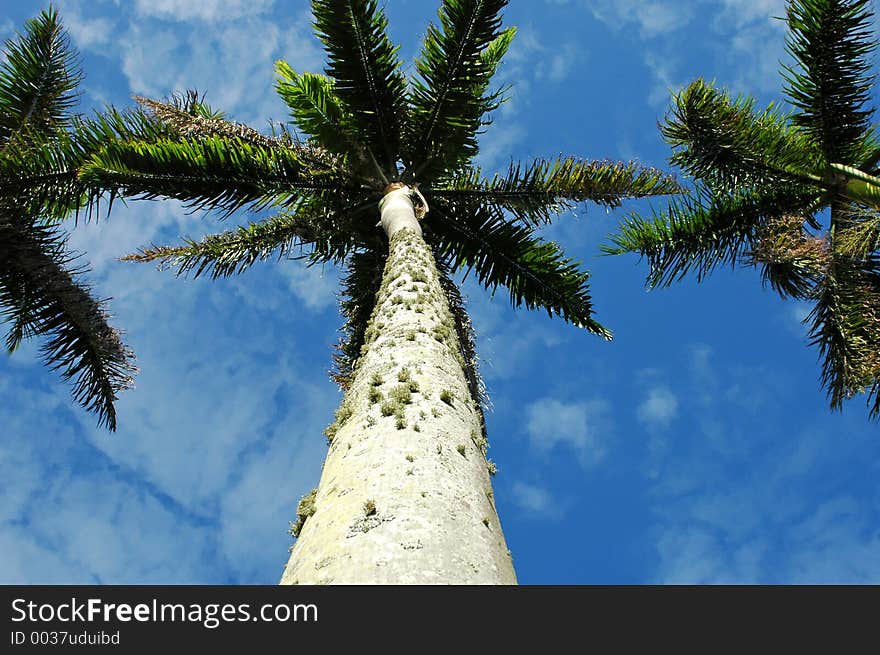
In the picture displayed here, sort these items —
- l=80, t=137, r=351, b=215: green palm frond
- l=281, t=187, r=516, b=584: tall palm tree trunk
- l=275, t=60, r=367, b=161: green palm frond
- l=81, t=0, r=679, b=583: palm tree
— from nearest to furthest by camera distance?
l=281, t=187, r=516, b=584: tall palm tree trunk < l=81, t=0, r=679, b=583: palm tree < l=80, t=137, r=351, b=215: green palm frond < l=275, t=60, r=367, b=161: green palm frond

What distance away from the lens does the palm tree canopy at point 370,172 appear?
9211 millimetres

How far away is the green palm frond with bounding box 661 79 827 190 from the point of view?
10805 millimetres

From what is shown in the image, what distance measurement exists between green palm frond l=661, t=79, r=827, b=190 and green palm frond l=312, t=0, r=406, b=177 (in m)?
4.64

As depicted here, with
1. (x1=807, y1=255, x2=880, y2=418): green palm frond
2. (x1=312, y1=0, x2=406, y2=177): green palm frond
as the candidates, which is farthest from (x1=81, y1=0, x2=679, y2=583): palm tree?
(x1=807, y1=255, x2=880, y2=418): green palm frond

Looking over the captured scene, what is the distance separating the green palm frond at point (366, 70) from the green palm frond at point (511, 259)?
4.61ft

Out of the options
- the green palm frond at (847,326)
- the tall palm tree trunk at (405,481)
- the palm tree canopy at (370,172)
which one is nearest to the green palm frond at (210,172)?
the palm tree canopy at (370,172)

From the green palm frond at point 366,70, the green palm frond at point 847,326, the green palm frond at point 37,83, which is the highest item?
the green palm frond at point 37,83

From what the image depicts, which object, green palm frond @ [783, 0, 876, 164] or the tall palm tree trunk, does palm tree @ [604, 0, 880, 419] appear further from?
the tall palm tree trunk

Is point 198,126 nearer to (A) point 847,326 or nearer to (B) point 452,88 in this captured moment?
(B) point 452,88

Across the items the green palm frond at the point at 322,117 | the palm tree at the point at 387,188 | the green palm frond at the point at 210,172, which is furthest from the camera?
the green palm frond at the point at 322,117

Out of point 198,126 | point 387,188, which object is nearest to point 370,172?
point 387,188

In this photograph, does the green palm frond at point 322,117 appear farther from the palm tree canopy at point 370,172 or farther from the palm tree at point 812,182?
the palm tree at point 812,182

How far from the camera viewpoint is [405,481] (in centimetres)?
398

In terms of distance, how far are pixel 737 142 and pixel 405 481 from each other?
31.4 feet
